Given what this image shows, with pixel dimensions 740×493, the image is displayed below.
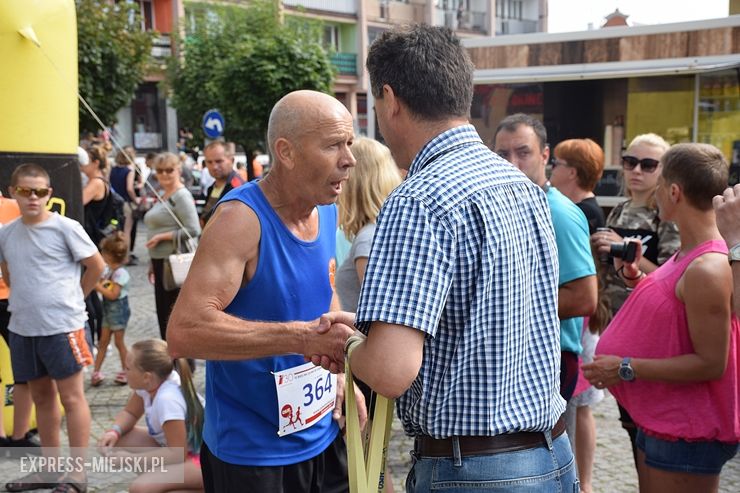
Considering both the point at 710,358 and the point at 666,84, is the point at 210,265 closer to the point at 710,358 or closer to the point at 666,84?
the point at 710,358

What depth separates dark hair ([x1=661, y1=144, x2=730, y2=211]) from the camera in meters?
2.64

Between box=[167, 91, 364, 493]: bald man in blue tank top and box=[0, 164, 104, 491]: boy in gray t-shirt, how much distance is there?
80.9 inches

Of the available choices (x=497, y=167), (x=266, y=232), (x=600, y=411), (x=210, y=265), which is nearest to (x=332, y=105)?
(x=266, y=232)

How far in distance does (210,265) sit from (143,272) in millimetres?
9982

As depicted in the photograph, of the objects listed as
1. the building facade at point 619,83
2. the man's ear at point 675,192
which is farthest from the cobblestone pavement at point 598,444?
the building facade at point 619,83

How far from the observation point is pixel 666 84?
347 inches

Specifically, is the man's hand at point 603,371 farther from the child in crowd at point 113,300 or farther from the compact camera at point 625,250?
the child in crowd at point 113,300

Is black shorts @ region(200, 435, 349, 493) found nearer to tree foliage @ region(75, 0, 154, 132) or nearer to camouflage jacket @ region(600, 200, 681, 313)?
camouflage jacket @ region(600, 200, 681, 313)

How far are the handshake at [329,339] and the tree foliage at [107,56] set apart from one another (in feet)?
45.3

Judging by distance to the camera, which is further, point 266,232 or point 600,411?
point 600,411

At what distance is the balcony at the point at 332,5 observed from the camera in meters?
39.8

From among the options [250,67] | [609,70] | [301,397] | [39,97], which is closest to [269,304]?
[301,397]

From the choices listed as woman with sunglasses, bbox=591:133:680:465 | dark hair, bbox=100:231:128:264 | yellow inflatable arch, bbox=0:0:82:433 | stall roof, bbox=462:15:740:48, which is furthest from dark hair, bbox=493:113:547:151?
stall roof, bbox=462:15:740:48

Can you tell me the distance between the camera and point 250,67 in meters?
20.4
